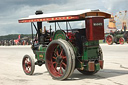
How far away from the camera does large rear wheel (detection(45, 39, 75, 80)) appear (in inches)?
258

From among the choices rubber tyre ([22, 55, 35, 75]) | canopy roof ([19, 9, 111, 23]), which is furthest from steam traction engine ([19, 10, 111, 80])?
rubber tyre ([22, 55, 35, 75])

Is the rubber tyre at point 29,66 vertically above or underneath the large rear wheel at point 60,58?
underneath

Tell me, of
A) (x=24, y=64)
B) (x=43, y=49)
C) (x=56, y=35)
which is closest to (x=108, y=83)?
(x=56, y=35)

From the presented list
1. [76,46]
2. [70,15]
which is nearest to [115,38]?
[76,46]

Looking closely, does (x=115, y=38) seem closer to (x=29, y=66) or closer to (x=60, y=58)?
(x=29, y=66)

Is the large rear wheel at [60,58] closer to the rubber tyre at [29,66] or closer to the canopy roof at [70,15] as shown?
the canopy roof at [70,15]

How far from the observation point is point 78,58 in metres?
7.14

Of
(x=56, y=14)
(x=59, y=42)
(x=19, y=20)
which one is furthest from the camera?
(x=19, y=20)

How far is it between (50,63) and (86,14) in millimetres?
1870

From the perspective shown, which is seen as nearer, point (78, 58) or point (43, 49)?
point (78, 58)

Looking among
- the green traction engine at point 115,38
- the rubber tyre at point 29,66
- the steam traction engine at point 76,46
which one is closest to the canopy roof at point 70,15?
the steam traction engine at point 76,46

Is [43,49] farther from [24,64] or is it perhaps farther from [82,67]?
[82,67]

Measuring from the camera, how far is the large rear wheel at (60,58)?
21.5 feet

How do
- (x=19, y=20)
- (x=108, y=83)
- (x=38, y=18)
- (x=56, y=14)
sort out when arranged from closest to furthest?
1. (x=108, y=83)
2. (x=56, y=14)
3. (x=38, y=18)
4. (x=19, y=20)
